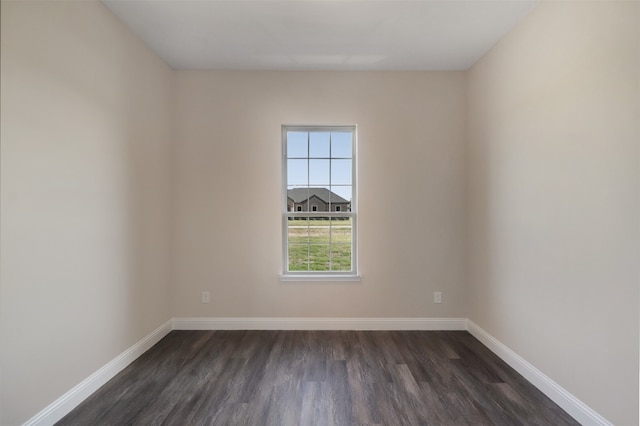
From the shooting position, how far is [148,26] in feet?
7.79

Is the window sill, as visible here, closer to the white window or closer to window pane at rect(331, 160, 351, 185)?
the white window

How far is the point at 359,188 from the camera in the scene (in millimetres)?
3137

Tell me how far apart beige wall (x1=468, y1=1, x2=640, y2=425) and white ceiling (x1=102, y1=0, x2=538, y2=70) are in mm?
373

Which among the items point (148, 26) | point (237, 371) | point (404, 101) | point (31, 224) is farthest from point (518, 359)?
point (148, 26)

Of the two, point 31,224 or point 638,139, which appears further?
point 31,224

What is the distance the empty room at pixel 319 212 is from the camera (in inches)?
63.6

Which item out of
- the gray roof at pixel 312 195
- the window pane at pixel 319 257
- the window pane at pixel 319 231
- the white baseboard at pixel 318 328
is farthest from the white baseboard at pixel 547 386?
the gray roof at pixel 312 195

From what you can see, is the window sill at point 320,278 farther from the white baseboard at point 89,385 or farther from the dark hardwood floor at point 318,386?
the white baseboard at point 89,385

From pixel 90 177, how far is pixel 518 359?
3.58 meters

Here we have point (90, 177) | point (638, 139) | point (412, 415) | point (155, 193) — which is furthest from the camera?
point (155, 193)

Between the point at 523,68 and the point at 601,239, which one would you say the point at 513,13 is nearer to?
the point at 523,68

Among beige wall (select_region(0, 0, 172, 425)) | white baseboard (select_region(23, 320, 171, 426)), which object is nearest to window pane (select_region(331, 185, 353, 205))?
beige wall (select_region(0, 0, 172, 425))

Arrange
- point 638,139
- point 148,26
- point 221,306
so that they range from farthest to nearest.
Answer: point 221,306 → point 148,26 → point 638,139

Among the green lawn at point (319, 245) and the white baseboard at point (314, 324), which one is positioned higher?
the green lawn at point (319, 245)
